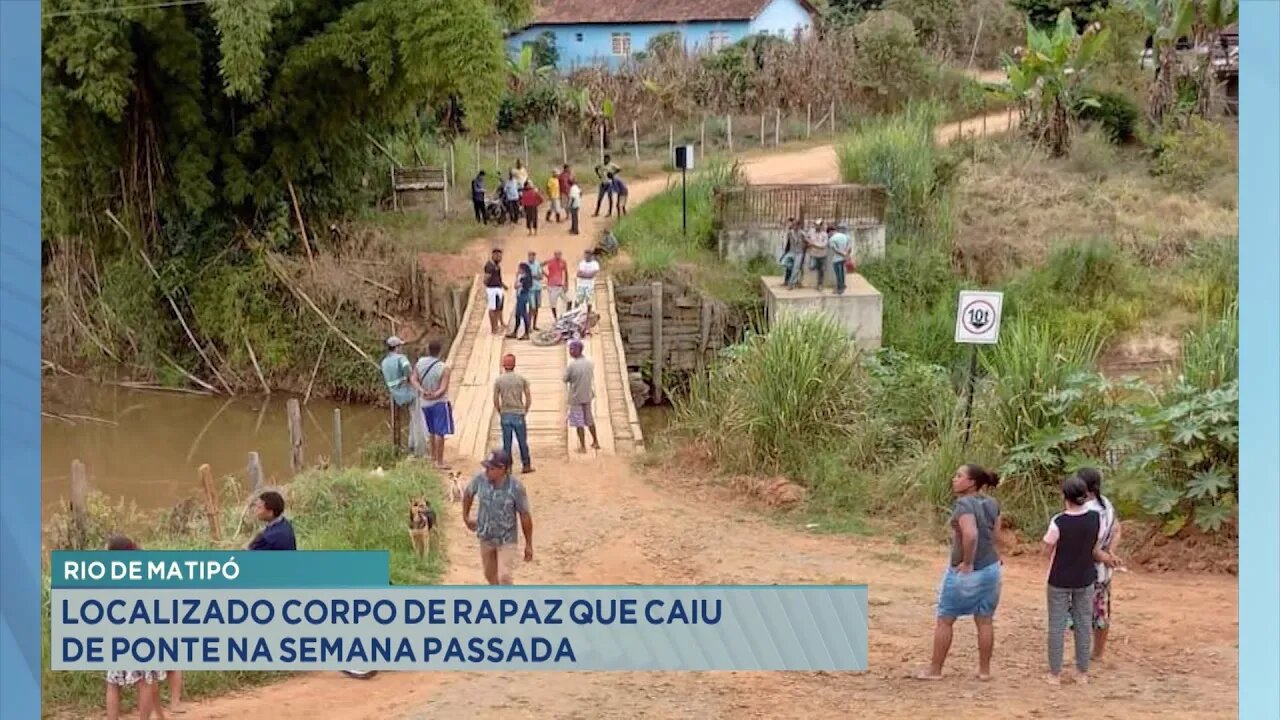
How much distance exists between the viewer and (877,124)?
51.4 ft

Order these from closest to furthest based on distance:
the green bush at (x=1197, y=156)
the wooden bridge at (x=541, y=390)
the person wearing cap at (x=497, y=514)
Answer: the person wearing cap at (x=497, y=514) < the wooden bridge at (x=541, y=390) < the green bush at (x=1197, y=156)

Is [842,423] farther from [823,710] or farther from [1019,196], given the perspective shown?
[1019,196]

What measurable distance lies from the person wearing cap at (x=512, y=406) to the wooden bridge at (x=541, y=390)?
326 millimetres

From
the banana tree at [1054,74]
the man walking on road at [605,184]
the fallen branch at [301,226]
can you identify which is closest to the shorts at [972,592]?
the man walking on road at [605,184]

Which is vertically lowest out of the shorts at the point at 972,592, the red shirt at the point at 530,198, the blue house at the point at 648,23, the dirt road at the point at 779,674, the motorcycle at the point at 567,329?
the dirt road at the point at 779,674

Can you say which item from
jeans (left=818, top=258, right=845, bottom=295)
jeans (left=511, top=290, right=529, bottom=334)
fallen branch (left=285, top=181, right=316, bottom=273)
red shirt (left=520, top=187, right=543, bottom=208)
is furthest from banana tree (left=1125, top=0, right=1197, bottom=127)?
fallen branch (left=285, top=181, right=316, bottom=273)

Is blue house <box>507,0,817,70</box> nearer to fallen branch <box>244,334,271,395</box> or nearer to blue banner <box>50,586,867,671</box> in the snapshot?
fallen branch <box>244,334,271,395</box>

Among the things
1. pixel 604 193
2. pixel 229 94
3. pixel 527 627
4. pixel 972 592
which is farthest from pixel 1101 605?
pixel 604 193

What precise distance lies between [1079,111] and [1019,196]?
1761mm

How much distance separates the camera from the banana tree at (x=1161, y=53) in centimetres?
1383

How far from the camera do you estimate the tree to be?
11.7m

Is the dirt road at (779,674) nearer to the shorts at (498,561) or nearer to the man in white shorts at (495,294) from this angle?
the shorts at (498,561)

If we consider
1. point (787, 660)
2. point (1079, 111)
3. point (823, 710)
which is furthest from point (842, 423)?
point (1079, 111)

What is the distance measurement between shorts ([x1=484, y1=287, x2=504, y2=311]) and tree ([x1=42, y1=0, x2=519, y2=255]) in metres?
1.38
